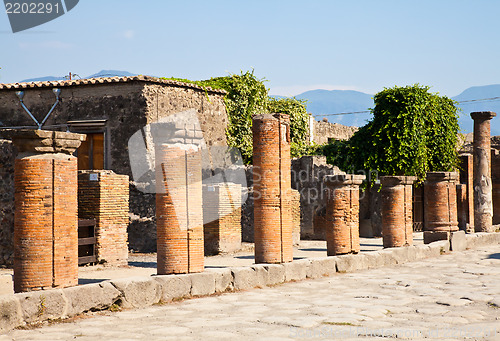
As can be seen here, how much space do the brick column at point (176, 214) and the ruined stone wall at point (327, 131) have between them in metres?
18.4

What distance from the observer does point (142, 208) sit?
15.8 meters

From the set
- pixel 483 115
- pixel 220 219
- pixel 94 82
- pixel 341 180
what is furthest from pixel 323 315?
pixel 483 115

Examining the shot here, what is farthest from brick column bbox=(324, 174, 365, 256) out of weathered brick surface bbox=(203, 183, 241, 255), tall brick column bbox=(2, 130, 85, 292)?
tall brick column bbox=(2, 130, 85, 292)

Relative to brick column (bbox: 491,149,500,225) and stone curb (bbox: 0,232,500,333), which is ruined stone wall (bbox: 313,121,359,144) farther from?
stone curb (bbox: 0,232,500,333)

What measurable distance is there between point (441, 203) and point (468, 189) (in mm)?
6118

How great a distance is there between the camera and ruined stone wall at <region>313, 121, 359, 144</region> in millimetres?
28094

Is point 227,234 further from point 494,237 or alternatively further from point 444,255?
point 494,237

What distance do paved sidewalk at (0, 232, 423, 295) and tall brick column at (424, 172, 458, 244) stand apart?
1.69m

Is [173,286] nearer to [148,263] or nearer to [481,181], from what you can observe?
[148,263]

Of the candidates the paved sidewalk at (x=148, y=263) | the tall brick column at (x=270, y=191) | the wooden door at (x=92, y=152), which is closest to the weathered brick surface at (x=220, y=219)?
the paved sidewalk at (x=148, y=263)

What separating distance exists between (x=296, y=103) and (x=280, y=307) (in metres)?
18.2

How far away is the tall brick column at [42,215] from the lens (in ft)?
23.4

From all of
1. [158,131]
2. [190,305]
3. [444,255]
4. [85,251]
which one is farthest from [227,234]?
[190,305]

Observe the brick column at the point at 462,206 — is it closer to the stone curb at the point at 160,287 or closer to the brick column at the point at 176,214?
the stone curb at the point at 160,287
